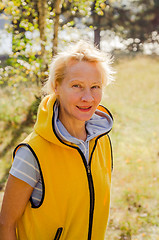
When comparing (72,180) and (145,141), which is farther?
(145,141)

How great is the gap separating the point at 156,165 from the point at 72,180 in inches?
168

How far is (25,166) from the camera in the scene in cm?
145

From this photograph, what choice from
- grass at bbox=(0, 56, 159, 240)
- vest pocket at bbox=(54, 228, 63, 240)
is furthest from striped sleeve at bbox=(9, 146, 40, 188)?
grass at bbox=(0, 56, 159, 240)

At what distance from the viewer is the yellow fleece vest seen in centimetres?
152

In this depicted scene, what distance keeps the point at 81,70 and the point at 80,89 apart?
4.3 inches

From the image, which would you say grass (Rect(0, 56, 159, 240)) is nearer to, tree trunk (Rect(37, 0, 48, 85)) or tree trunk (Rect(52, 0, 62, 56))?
tree trunk (Rect(37, 0, 48, 85))

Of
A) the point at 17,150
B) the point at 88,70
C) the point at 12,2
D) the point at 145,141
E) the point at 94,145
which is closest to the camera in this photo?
the point at 17,150

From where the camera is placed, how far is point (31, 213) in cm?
155

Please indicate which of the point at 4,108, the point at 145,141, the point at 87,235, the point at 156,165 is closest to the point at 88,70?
the point at 87,235

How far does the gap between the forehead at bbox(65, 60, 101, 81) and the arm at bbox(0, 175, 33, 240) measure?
2.19 feet

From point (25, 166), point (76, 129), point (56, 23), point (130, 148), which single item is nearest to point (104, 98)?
point (76, 129)

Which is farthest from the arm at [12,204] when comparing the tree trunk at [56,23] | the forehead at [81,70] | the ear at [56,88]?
the tree trunk at [56,23]

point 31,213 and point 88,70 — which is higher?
point 88,70

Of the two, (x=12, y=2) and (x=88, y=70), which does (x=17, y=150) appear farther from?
(x=12, y=2)
